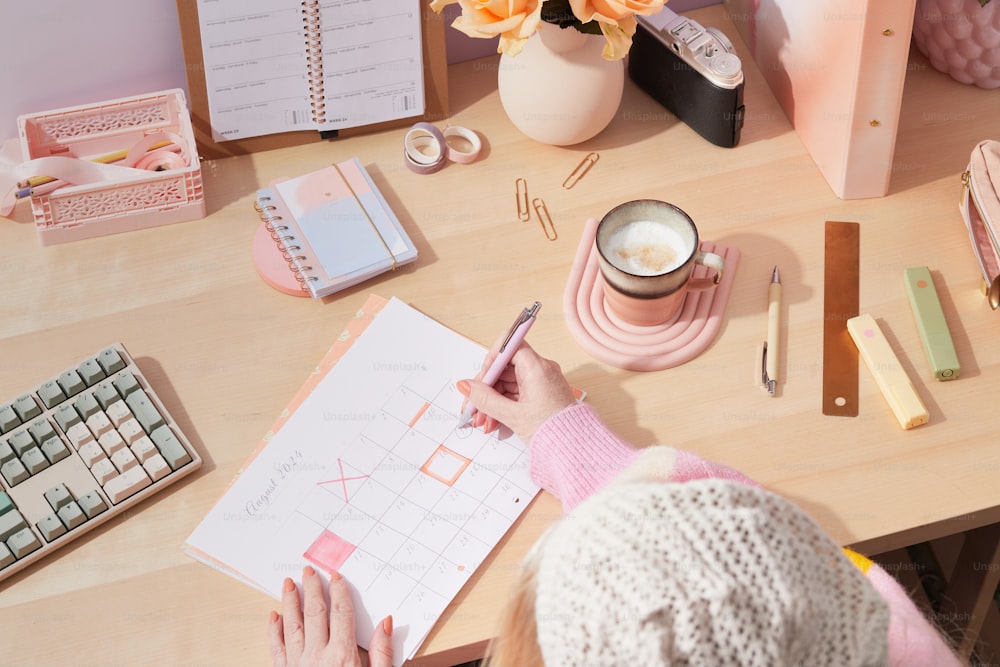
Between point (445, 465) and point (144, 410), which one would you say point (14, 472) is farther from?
point (445, 465)

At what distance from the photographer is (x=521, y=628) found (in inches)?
24.7

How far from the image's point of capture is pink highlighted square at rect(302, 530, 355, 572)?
91 cm

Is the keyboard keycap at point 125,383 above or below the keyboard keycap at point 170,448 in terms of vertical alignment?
above

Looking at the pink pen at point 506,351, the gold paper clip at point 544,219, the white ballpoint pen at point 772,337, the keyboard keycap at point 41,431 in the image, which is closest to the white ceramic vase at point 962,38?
the white ballpoint pen at point 772,337

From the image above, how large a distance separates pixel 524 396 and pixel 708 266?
234 mm

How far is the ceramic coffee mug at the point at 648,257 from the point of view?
98 cm

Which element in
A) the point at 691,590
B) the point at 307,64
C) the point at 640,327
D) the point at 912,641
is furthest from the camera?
the point at 307,64

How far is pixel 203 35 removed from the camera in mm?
1091

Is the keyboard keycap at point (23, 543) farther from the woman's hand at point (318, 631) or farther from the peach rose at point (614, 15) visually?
the peach rose at point (614, 15)

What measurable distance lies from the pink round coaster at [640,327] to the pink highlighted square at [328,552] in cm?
32

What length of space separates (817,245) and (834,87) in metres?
0.17

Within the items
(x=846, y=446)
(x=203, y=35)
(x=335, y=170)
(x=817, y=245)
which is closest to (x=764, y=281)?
(x=817, y=245)

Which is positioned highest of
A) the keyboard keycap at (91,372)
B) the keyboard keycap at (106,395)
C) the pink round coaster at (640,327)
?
the pink round coaster at (640,327)

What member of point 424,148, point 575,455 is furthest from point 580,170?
point 575,455
